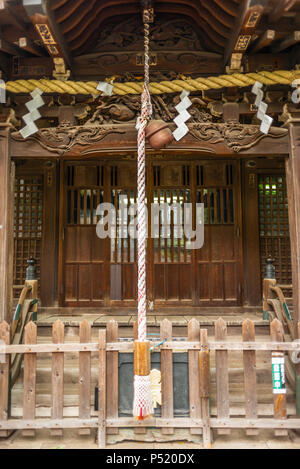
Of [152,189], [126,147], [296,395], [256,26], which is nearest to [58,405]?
[296,395]

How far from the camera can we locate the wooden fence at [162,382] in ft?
11.1

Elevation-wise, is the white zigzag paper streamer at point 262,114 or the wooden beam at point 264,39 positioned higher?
the wooden beam at point 264,39

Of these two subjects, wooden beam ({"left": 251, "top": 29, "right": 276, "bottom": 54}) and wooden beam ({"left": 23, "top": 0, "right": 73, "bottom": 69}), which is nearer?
wooden beam ({"left": 23, "top": 0, "right": 73, "bottom": 69})

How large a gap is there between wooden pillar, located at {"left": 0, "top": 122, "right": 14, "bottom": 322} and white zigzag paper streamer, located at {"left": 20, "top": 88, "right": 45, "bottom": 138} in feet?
0.73

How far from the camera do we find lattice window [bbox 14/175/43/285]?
21.5 feet

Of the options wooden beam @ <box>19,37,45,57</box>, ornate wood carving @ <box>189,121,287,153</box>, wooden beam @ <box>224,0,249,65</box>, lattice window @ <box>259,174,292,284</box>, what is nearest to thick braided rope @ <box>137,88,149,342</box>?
ornate wood carving @ <box>189,121,287,153</box>

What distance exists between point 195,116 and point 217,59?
47.2 inches

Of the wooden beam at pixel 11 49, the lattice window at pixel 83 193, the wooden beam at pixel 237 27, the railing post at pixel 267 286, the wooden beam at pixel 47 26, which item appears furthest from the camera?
the lattice window at pixel 83 193

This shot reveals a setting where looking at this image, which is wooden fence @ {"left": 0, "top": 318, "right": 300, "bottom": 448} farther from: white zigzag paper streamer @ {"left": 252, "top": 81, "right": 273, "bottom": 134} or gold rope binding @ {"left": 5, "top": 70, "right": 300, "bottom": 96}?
gold rope binding @ {"left": 5, "top": 70, "right": 300, "bottom": 96}

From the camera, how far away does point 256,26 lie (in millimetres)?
3658

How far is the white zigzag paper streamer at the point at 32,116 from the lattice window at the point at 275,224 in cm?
440

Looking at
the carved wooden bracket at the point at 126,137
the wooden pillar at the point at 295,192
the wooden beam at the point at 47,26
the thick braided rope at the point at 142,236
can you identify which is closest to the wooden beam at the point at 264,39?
the wooden pillar at the point at 295,192

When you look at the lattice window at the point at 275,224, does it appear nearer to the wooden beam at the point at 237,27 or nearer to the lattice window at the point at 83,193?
the wooden beam at the point at 237,27

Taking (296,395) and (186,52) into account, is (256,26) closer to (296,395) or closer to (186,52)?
(186,52)
